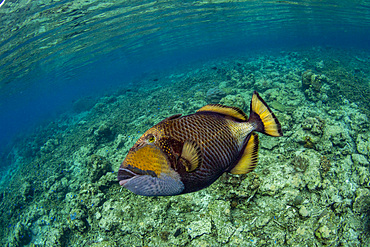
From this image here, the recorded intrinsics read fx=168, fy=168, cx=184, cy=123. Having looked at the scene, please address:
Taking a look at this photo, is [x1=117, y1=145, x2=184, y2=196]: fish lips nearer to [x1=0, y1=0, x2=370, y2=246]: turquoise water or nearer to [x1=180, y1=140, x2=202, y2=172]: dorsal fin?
[x1=180, y1=140, x2=202, y2=172]: dorsal fin

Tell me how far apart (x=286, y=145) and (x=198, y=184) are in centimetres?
422

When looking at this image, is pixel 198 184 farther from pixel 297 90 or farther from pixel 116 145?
pixel 297 90

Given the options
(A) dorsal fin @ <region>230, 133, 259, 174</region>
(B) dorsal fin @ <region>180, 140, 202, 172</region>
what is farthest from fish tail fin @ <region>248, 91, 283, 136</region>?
(B) dorsal fin @ <region>180, 140, 202, 172</region>

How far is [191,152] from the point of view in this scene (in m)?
1.01

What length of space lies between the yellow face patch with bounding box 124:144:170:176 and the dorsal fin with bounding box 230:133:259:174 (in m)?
0.66

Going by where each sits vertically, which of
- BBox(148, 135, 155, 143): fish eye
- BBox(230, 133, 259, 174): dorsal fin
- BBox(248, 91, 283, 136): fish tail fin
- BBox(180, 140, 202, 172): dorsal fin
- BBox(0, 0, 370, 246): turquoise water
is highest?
BBox(148, 135, 155, 143): fish eye

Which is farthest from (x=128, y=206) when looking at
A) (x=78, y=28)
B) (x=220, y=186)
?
(x=78, y=28)

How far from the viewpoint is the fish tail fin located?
141 cm

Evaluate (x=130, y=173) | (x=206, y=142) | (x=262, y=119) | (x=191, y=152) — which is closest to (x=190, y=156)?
(x=191, y=152)

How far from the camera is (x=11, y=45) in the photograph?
1382cm

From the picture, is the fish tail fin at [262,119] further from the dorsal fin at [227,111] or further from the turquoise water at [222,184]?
the turquoise water at [222,184]

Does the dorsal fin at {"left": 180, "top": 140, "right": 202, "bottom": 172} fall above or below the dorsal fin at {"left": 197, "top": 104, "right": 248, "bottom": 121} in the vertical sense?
above

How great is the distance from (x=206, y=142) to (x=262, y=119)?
1.99ft

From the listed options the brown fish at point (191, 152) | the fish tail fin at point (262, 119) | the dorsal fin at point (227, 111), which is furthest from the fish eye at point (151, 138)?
the fish tail fin at point (262, 119)
